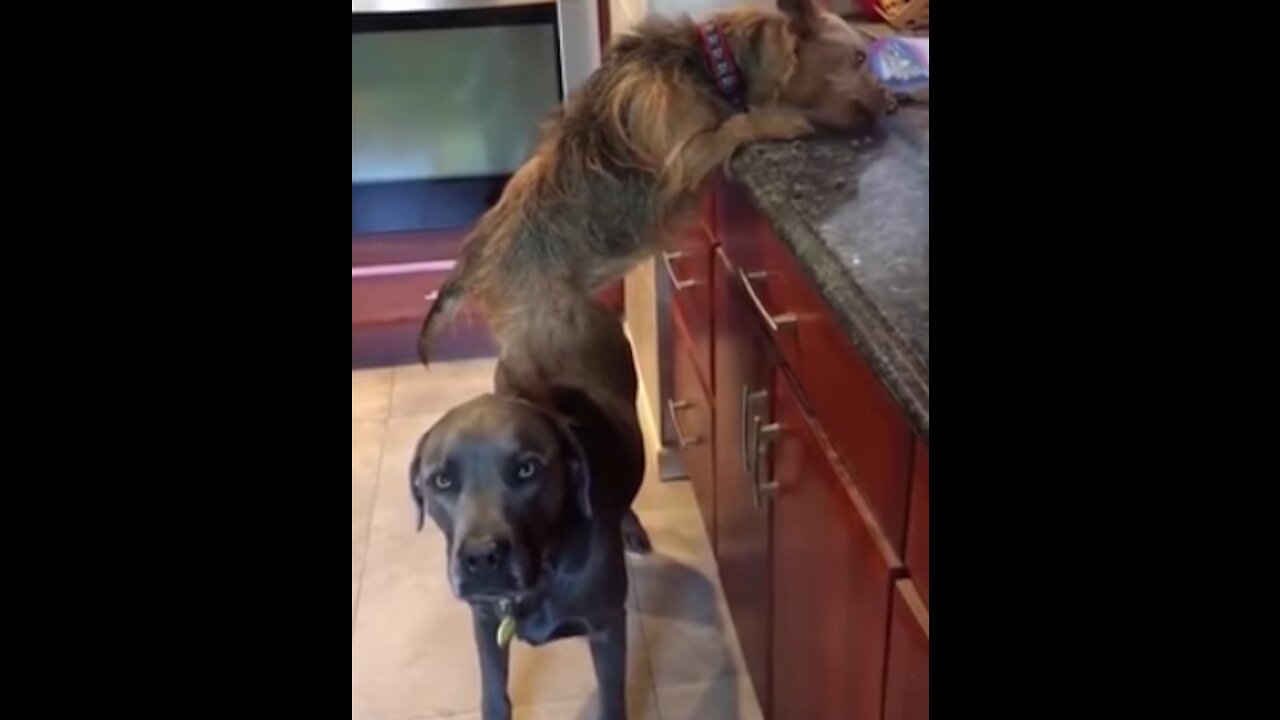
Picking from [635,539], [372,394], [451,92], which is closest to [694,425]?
[635,539]

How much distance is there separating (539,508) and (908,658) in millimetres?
465

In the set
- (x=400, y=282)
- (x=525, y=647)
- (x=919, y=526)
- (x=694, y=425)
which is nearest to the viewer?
(x=919, y=526)

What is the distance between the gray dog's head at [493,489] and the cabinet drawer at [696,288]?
1.52 ft

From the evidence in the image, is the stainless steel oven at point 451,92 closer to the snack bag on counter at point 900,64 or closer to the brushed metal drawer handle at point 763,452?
the snack bag on counter at point 900,64

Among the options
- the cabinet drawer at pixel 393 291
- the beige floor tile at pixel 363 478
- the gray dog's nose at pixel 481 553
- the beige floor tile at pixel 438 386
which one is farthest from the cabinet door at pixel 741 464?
the cabinet drawer at pixel 393 291

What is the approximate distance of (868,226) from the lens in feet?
3.72

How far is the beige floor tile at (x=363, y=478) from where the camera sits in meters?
2.19

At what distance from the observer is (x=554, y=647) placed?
6.22 ft

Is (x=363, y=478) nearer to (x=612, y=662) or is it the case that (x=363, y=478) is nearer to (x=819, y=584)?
(x=612, y=662)
